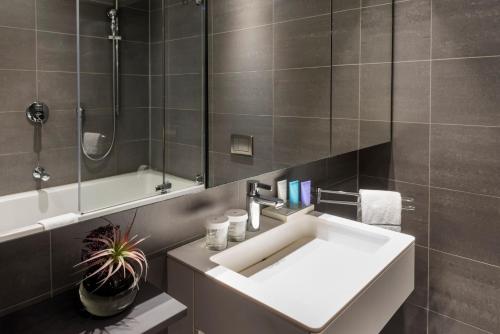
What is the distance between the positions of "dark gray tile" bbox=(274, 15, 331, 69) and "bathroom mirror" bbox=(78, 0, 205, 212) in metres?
0.38

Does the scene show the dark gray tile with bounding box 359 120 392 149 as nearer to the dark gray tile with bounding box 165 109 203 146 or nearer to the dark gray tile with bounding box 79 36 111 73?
the dark gray tile with bounding box 165 109 203 146

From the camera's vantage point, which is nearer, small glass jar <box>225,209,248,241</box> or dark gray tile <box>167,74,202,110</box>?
dark gray tile <box>167,74,202,110</box>

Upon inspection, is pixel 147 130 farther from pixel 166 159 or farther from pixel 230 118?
pixel 230 118

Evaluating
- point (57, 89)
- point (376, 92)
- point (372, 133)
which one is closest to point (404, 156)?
point (372, 133)

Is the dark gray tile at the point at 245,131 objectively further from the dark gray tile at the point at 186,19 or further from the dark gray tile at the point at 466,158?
the dark gray tile at the point at 466,158

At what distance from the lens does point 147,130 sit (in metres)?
1.19

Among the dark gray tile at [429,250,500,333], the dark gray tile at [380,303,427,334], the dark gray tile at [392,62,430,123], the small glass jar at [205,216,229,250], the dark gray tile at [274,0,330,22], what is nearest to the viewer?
the small glass jar at [205,216,229,250]

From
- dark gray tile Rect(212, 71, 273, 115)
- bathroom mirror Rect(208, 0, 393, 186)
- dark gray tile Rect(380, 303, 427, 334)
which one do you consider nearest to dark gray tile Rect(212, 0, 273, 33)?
bathroom mirror Rect(208, 0, 393, 186)

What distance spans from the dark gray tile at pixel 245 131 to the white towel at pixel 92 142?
0.36 metres

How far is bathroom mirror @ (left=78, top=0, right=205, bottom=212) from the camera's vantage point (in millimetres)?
1123

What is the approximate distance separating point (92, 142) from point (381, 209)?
1243 mm

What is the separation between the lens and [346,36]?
1650 mm

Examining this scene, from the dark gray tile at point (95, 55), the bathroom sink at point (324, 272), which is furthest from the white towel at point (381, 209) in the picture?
the dark gray tile at point (95, 55)

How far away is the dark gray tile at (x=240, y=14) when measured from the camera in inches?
45.3
